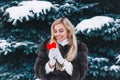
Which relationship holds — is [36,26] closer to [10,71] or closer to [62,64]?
[10,71]

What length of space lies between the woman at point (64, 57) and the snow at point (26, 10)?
1763 mm

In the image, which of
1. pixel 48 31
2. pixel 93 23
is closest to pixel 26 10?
pixel 48 31

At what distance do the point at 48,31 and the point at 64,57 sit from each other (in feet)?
7.76

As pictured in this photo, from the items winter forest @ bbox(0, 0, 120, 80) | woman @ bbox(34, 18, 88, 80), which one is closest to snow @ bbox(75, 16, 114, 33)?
winter forest @ bbox(0, 0, 120, 80)

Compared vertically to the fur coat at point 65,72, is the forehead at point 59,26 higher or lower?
higher

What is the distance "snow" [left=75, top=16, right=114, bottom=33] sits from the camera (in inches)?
257

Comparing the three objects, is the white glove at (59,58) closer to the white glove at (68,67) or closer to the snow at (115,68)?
the white glove at (68,67)

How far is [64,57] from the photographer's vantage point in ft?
15.3

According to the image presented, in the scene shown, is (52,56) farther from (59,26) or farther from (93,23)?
(93,23)

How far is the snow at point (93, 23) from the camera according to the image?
652 cm

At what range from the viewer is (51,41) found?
4609 mm

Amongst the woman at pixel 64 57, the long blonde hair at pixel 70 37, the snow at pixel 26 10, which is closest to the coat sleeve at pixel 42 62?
the woman at pixel 64 57

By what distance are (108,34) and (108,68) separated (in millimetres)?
499

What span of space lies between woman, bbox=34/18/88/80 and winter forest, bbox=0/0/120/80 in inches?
71.5
